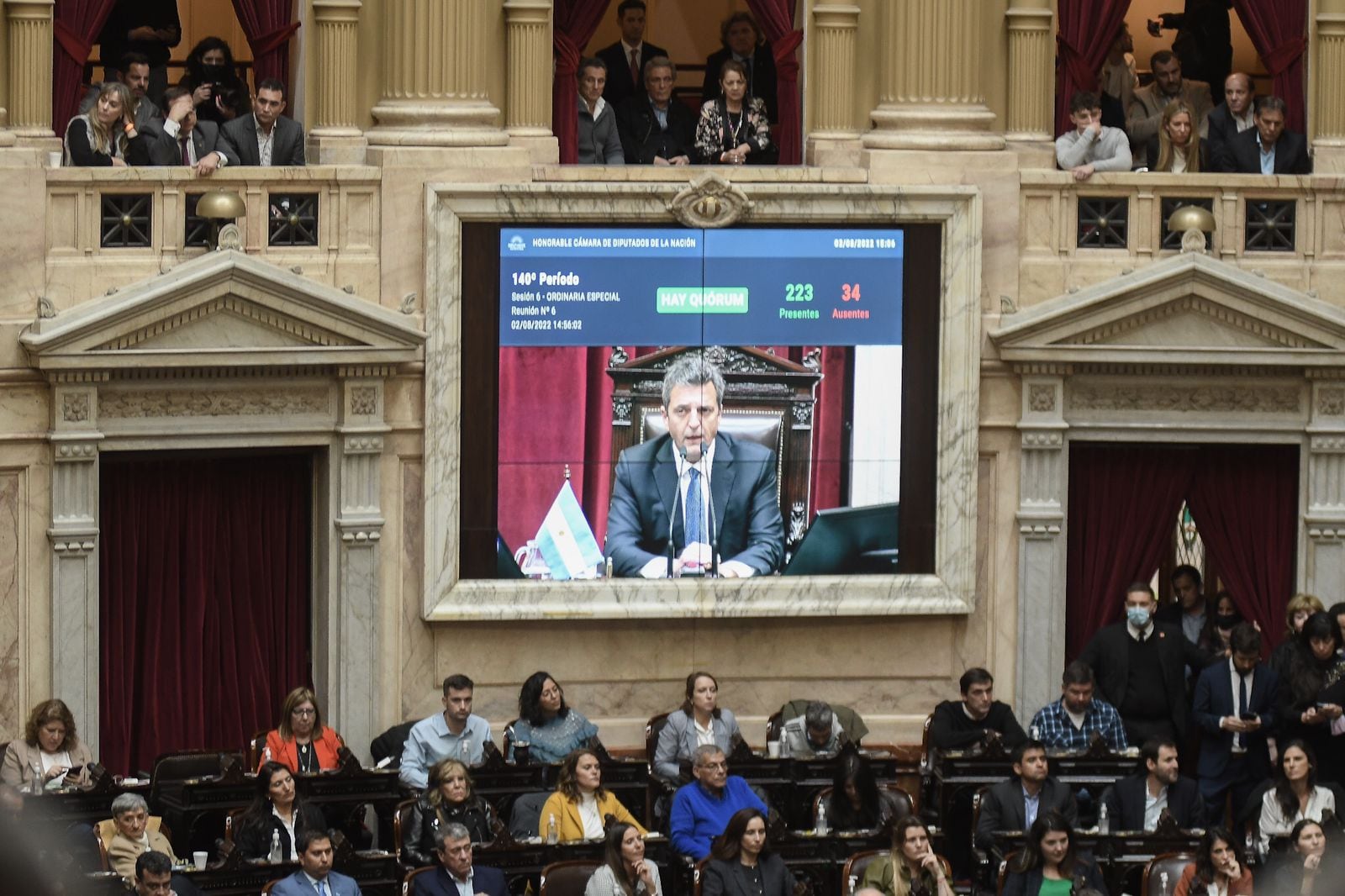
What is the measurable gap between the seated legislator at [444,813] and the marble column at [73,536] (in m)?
2.45

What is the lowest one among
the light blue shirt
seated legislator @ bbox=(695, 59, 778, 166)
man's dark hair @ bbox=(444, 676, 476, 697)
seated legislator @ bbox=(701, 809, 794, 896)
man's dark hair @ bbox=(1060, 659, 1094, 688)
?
seated legislator @ bbox=(701, 809, 794, 896)

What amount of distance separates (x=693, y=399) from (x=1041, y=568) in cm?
239

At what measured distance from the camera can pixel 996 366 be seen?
44.1 feet

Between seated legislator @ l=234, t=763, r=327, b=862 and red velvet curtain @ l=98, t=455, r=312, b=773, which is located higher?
red velvet curtain @ l=98, t=455, r=312, b=773

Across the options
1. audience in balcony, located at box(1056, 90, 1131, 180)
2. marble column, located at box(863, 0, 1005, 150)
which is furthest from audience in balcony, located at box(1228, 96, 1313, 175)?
marble column, located at box(863, 0, 1005, 150)

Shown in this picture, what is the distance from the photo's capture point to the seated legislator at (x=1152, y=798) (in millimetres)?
11250

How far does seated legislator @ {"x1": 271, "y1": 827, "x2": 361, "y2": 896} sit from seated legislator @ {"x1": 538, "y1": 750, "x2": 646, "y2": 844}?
4.21 ft

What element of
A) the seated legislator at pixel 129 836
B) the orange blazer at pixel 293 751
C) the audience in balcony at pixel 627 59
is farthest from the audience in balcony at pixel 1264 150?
the seated legislator at pixel 129 836

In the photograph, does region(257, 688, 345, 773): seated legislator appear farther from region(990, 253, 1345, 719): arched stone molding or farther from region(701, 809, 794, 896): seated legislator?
region(990, 253, 1345, 719): arched stone molding

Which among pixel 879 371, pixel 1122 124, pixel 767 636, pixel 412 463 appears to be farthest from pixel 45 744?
pixel 1122 124

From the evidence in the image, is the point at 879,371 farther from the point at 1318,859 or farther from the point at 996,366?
the point at 1318,859

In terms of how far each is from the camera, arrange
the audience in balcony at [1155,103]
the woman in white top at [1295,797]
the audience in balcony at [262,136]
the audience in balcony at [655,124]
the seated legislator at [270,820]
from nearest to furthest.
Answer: the seated legislator at [270,820], the woman in white top at [1295,797], the audience in balcony at [262,136], the audience in balcony at [655,124], the audience in balcony at [1155,103]

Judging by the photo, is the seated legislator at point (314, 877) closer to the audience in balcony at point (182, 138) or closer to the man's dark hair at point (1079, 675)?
the man's dark hair at point (1079, 675)

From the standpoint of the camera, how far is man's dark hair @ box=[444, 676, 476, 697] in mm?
11797
